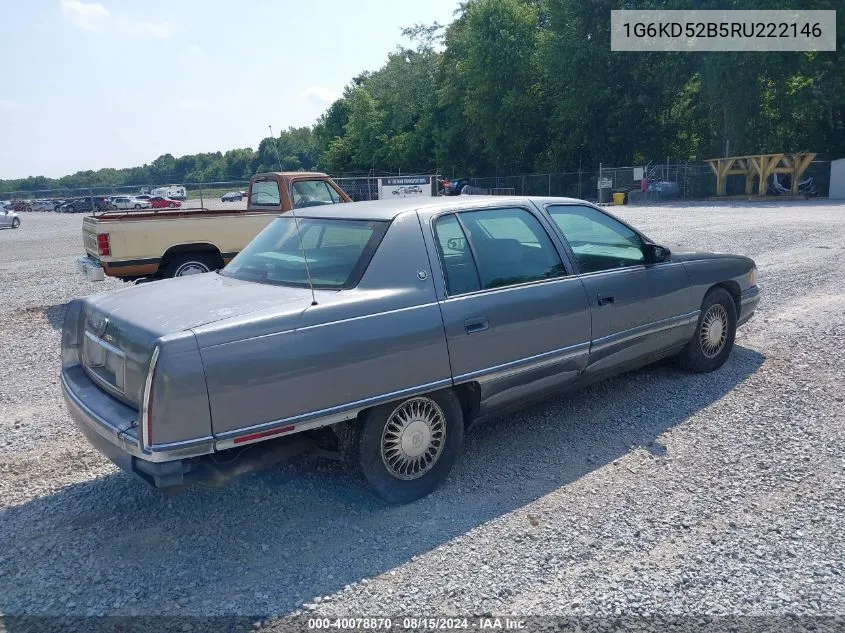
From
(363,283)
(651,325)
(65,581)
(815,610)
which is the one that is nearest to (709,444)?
(651,325)

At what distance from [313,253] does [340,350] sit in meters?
0.99

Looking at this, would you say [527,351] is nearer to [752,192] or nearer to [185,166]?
[185,166]

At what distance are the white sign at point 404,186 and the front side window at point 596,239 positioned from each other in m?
17.7

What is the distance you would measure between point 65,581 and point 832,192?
36444 millimetres

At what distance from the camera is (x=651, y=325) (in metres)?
5.20

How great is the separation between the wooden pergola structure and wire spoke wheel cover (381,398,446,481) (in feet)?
111

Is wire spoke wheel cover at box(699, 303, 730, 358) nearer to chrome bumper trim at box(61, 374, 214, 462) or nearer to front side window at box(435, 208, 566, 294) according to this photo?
front side window at box(435, 208, 566, 294)

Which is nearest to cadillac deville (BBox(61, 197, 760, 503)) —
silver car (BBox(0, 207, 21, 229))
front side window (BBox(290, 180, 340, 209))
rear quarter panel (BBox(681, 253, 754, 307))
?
rear quarter panel (BBox(681, 253, 754, 307))

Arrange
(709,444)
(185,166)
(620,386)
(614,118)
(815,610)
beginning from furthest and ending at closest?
(614,118) → (185,166) → (620,386) → (709,444) → (815,610)

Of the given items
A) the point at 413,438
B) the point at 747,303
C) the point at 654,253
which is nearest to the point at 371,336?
the point at 413,438

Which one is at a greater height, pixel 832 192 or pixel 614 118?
pixel 614 118

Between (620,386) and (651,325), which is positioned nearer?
(651,325)

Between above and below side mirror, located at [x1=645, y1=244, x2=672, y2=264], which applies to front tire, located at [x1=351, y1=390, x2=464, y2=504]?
below

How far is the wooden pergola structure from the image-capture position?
107 feet
